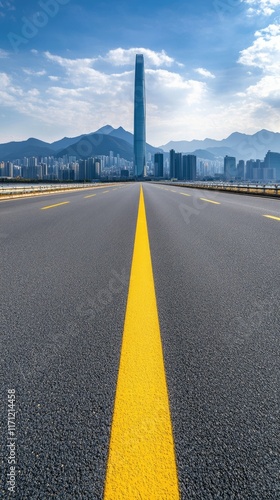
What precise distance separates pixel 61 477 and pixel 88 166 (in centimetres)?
14505

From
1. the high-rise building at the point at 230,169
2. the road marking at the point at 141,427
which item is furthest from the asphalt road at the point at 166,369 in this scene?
the high-rise building at the point at 230,169

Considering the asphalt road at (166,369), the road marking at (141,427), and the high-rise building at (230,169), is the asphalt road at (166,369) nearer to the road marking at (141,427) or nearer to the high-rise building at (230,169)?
the road marking at (141,427)

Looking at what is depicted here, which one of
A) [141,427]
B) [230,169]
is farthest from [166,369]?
[230,169]

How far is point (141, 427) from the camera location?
119cm

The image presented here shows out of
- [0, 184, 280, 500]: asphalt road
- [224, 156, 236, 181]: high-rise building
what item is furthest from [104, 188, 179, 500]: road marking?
[224, 156, 236, 181]: high-rise building

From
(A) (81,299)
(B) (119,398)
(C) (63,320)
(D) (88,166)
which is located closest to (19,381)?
(B) (119,398)

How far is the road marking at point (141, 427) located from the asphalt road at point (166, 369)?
0.03 m

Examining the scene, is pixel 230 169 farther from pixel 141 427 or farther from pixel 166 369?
pixel 141 427

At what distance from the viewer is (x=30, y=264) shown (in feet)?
12.4

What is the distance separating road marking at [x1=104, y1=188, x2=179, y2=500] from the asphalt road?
3cm

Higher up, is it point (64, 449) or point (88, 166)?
point (88, 166)

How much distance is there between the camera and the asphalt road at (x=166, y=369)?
1.02 metres

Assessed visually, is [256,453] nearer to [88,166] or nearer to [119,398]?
[119,398]

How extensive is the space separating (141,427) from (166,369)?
0.41 metres
